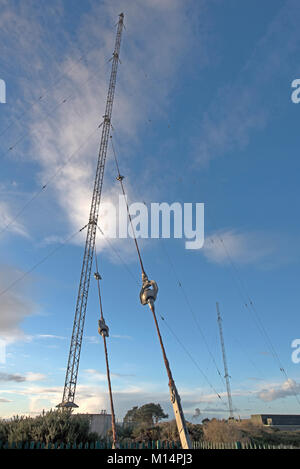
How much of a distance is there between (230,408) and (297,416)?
2210cm

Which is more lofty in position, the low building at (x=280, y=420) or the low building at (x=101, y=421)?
the low building at (x=101, y=421)

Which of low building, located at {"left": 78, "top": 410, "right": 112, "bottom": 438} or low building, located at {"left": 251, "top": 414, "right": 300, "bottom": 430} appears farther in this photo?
low building, located at {"left": 251, "top": 414, "right": 300, "bottom": 430}

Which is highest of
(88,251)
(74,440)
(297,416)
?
(88,251)

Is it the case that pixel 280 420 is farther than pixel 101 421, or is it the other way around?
pixel 280 420

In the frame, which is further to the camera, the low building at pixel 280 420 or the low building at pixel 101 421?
the low building at pixel 280 420

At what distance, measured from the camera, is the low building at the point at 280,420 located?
235 ft

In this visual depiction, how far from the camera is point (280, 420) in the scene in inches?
2995

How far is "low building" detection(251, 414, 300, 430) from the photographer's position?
71562 mm

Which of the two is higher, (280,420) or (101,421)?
(101,421)

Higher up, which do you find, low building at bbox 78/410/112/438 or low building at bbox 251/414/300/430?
low building at bbox 78/410/112/438
